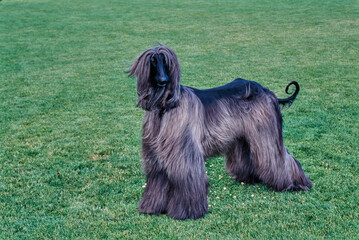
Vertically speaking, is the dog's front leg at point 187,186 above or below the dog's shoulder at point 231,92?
below

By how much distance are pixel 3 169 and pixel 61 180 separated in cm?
85

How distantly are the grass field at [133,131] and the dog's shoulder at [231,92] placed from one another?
3.40 ft

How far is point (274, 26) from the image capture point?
692 inches

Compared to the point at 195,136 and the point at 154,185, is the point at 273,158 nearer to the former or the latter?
the point at 195,136

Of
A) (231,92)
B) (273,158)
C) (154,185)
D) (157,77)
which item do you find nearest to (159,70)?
(157,77)

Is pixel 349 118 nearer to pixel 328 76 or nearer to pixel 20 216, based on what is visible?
pixel 328 76

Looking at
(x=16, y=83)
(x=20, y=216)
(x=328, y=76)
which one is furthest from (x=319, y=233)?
(x=16, y=83)

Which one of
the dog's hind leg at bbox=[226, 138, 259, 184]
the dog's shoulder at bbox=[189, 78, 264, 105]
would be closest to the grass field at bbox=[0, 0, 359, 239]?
the dog's hind leg at bbox=[226, 138, 259, 184]

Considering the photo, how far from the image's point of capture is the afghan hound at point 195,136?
3.38 m

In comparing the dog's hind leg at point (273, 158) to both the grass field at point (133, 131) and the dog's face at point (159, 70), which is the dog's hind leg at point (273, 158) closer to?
the grass field at point (133, 131)

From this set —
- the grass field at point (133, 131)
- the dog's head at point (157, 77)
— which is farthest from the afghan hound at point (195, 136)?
the grass field at point (133, 131)

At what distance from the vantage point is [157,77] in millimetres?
3285

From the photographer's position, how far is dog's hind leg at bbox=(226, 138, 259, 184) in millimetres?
4246

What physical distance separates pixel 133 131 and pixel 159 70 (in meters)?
3.18
